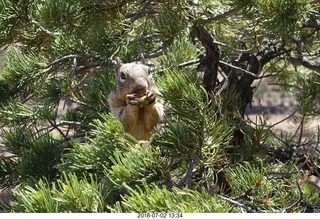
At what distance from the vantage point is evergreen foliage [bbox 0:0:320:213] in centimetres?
108

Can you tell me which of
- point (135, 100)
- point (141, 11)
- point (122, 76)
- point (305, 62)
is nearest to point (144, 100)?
point (135, 100)

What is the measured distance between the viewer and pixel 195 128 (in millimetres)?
1121

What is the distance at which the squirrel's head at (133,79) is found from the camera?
1.46 metres

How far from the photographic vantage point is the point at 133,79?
1.50 metres

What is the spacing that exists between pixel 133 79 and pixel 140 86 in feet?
0.17

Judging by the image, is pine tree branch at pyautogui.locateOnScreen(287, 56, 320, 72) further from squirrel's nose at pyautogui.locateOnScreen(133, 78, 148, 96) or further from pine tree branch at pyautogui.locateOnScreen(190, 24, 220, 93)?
squirrel's nose at pyautogui.locateOnScreen(133, 78, 148, 96)

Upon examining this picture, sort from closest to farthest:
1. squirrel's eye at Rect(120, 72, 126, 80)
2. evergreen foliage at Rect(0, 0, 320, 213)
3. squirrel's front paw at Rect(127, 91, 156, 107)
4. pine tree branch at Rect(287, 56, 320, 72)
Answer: evergreen foliage at Rect(0, 0, 320, 213) → squirrel's front paw at Rect(127, 91, 156, 107) → squirrel's eye at Rect(120, 72, 126, 80) → pine tree branch at Rect(287, 56, 320, 72)

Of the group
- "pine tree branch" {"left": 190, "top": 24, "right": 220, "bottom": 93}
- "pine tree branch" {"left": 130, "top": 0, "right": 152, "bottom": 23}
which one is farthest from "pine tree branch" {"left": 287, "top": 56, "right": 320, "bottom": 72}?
"pine tree branch" {"left": 130, "top": 0, "right": 152, "bottom": 23}

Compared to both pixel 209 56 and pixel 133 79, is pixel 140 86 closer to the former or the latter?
pixel 133 79

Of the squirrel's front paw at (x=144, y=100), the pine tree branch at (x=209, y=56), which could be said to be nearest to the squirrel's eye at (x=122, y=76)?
the squirrel's front paw at (x=144, y=100)

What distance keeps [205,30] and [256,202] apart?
25.8 inches

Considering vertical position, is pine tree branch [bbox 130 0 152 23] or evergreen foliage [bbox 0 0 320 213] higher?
pine tree branch [bbox 130 0 152 23]

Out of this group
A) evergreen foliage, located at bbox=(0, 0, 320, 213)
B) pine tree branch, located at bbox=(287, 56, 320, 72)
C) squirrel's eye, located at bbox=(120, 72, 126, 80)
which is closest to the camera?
evergreen foliage, located at bbox=(0, 0, 320, 213)

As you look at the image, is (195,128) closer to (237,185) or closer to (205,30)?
(237,185)
